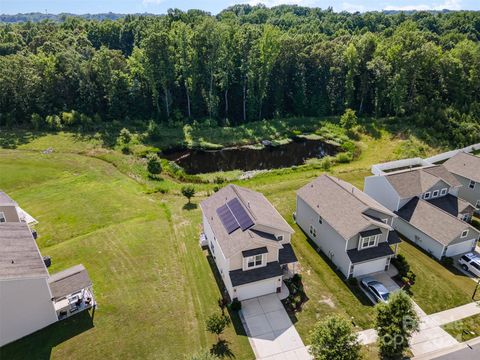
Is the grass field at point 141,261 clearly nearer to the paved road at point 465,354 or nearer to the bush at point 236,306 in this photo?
the bush at point 236,306

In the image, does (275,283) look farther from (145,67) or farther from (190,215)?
(145,67)

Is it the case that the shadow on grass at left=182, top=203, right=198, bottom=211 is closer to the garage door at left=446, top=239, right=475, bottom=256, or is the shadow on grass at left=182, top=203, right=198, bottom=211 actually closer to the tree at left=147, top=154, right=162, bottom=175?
the tree at left=147, top=154, right=162, bottom=175

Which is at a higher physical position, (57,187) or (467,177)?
(467,177)

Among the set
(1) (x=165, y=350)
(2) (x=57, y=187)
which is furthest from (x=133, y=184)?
(1) (x=165, y=350)

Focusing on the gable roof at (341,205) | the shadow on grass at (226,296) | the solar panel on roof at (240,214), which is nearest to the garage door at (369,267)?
the gable roof at (341,205)

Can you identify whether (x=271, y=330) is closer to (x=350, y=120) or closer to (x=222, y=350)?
(x=222, y=350)

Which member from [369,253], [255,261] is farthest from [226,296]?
[369,253]

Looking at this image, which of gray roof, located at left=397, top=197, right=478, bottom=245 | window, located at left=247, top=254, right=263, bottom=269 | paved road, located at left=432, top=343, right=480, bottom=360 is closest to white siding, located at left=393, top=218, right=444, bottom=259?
gray roof, located at left=397, top=197, right=478, bottom=245
